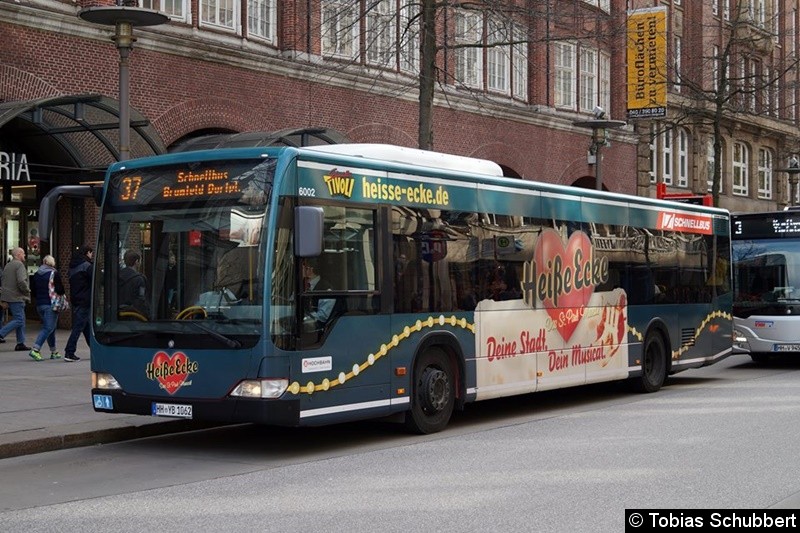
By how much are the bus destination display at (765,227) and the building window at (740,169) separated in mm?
26952

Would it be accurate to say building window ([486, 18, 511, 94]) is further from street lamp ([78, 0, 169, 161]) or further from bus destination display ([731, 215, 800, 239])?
street lamp ([78, 0, 169, 161])

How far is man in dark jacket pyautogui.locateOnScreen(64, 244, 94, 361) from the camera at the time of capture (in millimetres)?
17078

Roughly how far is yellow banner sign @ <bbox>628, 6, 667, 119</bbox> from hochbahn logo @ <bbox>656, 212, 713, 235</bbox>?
16550mm

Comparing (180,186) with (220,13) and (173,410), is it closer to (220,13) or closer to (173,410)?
(173,410)

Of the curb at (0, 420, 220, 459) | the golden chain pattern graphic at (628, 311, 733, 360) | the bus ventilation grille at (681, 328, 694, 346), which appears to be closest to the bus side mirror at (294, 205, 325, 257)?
the curb at (0, 420, 220, 459)

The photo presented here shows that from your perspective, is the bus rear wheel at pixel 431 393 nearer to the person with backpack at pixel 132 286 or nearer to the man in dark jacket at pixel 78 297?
the person with backpack at pixel 132 286

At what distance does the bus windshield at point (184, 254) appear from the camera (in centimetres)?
981

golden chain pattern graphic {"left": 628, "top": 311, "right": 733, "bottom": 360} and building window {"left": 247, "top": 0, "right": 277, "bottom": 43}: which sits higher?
building window {"left": 247, "top": 0, "right": 277, "bottom": 43}

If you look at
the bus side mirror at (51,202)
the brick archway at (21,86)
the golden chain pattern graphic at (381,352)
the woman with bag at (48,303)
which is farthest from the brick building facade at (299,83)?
the golden chain pattern graphic at (381,352)

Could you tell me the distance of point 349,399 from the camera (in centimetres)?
1041

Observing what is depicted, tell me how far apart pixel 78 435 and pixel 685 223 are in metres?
9.75

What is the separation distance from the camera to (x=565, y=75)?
119 feet

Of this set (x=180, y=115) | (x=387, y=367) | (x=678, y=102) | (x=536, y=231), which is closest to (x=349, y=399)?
(x=387, y=367)

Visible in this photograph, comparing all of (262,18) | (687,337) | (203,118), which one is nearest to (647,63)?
(262,18)
